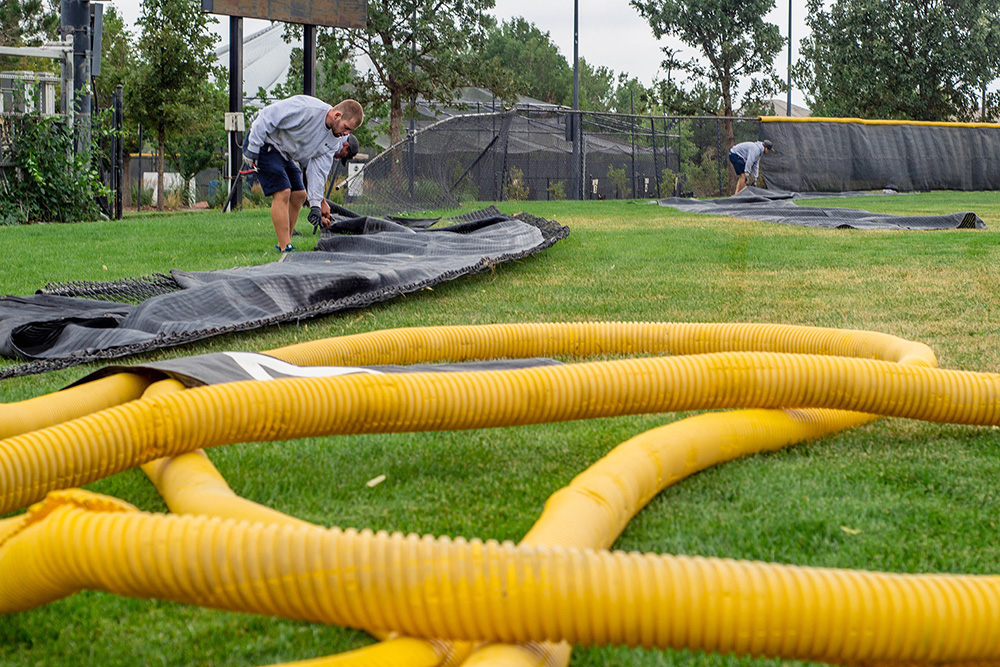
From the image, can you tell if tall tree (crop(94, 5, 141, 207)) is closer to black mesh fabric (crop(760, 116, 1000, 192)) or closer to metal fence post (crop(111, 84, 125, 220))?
metal fence post (crop(111, 84, 125, 220))

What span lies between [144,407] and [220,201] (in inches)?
796

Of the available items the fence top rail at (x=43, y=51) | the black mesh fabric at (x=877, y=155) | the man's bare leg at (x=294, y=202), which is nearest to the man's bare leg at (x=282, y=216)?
the man's bare leg at (x=294, y=202)

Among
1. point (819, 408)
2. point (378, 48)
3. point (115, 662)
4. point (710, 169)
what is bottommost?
point (115, 662)

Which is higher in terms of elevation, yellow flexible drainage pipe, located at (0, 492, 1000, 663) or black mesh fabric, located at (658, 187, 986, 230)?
black mesh fabric, located at (658, 187, 986, 230)

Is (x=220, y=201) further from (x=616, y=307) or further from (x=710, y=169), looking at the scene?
(x=616, y=307)

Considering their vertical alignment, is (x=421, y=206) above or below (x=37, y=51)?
below

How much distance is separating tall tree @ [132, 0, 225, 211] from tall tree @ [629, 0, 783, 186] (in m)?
13.7

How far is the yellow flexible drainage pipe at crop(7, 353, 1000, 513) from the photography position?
81.7 inches

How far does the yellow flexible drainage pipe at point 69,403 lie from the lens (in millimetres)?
2438

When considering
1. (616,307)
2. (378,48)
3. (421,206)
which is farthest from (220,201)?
(616,307)

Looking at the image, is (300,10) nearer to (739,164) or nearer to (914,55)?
(739,164)

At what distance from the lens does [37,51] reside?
41.4 feet

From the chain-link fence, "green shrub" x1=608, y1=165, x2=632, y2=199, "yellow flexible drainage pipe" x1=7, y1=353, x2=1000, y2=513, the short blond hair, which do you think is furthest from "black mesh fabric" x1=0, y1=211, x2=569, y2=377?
"green shrub" x1=608, y1=165, x2=632, y2=199

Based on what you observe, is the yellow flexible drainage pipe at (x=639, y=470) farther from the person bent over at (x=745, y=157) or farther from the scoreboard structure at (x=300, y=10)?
the scoreboard structure at (x=300, y=10)
